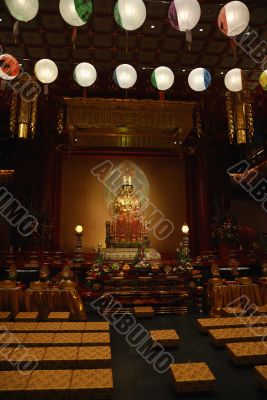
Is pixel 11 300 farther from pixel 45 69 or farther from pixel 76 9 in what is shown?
pixel 76 9

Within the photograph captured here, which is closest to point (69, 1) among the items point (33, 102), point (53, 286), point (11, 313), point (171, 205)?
point (33, 102)

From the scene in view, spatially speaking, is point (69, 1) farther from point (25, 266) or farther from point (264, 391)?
point (25, 266)

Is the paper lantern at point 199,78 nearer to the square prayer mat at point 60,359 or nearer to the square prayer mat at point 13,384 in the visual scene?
the square prayer mat at point 60,359

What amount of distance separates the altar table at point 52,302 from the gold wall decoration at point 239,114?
3.51 m

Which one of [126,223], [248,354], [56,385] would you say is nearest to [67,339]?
[56,385]

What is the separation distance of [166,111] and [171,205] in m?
3.03

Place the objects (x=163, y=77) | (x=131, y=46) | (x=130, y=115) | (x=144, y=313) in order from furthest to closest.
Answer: (x=130, y=115)
(x=131, y=46)
(x=163, y=77)
(x=144, y=313)

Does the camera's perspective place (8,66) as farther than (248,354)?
Yes

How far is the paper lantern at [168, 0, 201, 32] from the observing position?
3.10 metres

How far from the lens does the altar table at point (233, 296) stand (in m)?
4.20

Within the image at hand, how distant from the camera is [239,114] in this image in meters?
5.17

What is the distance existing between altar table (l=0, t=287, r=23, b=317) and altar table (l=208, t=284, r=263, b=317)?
2.48 metres

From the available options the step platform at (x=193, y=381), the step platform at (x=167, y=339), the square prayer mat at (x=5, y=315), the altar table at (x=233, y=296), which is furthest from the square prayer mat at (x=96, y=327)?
the altar table at (x=233, y=296)

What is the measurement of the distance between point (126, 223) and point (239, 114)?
3.62 metres
